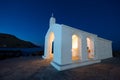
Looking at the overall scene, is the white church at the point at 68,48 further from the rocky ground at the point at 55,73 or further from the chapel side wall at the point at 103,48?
the chapel side wall at the point at 103,48

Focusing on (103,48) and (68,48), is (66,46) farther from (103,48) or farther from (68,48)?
(103,48)

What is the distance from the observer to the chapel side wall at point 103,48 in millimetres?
11075

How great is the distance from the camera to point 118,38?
138ft

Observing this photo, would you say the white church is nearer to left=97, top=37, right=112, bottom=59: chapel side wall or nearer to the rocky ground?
the rocky ground

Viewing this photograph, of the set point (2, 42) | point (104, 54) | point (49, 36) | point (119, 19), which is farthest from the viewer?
point (2, 42)

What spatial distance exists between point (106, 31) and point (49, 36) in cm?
3440

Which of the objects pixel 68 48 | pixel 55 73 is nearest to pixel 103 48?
pixel 68 48

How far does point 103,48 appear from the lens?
11742mm

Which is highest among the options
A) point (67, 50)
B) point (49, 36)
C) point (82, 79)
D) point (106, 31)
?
point (106, 31)

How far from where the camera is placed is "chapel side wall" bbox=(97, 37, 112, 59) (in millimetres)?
11075

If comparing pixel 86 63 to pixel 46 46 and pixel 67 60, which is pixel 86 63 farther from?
pixel 46 46

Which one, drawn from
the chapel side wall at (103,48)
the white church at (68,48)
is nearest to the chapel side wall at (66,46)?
the white church at (68,48)

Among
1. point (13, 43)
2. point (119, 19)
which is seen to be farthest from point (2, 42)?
point (119, 19)

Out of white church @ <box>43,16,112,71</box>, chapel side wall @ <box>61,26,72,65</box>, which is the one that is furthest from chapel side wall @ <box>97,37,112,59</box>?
chapel side wall @ <box>61,26,72,65</box>
